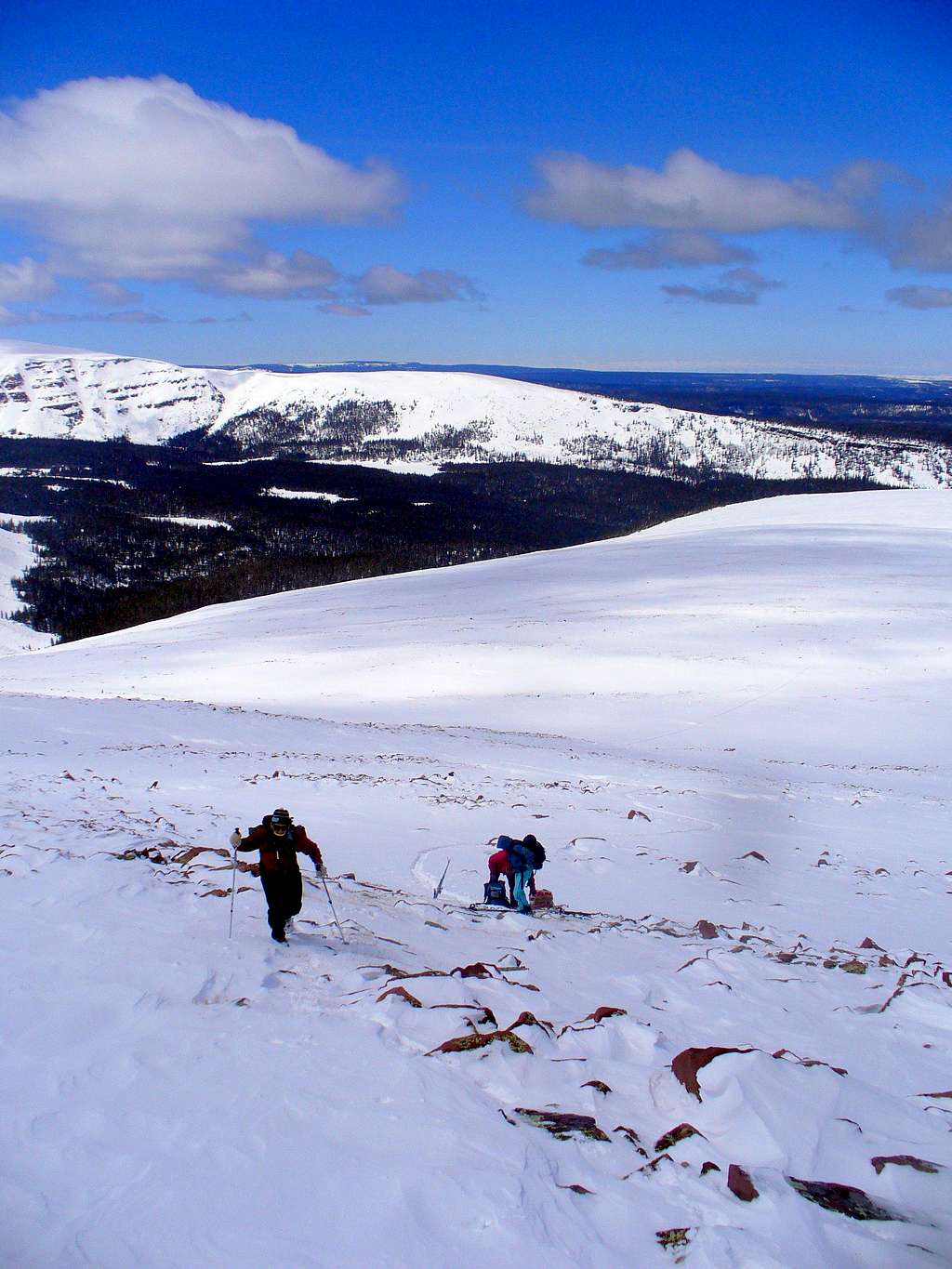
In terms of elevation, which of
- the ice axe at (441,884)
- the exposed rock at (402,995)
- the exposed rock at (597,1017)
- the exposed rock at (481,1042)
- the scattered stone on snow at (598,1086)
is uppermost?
the exposed rock at (481,1042)

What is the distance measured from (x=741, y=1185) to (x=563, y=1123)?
1.15 m

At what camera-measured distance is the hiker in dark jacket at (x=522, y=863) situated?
1091 centimetres

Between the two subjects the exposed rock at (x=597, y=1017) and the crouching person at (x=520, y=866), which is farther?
the crouching person at (x=520, y=866)

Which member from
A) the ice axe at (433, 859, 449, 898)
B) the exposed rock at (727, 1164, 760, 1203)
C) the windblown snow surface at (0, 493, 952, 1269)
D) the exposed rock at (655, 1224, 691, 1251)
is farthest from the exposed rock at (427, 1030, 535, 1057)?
the ice axe at (433, 859, 449, 898)

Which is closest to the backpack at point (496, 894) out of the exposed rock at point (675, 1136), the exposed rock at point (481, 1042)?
the exposed rock at point (481, 1042)

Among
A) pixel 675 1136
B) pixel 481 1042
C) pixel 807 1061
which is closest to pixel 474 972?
pixel 481 1042

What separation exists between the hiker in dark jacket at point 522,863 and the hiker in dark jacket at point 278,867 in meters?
3.68

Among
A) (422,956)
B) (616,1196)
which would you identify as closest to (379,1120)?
(616,1196)

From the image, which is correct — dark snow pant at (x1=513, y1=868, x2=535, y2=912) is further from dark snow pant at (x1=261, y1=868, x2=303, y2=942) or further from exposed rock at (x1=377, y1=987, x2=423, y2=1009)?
exposed rock at (x1=377, y1=987, x2=423, y2=1009)

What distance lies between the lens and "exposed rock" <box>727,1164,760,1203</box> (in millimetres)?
4605

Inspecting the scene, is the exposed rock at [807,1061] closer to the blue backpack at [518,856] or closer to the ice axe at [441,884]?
the blue backpack at [518,856]

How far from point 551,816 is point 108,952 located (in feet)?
35.0

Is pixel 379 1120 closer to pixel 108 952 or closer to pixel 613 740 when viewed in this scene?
pixel 108 952

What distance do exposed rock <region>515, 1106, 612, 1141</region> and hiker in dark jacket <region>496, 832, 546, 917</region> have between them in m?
5.48
